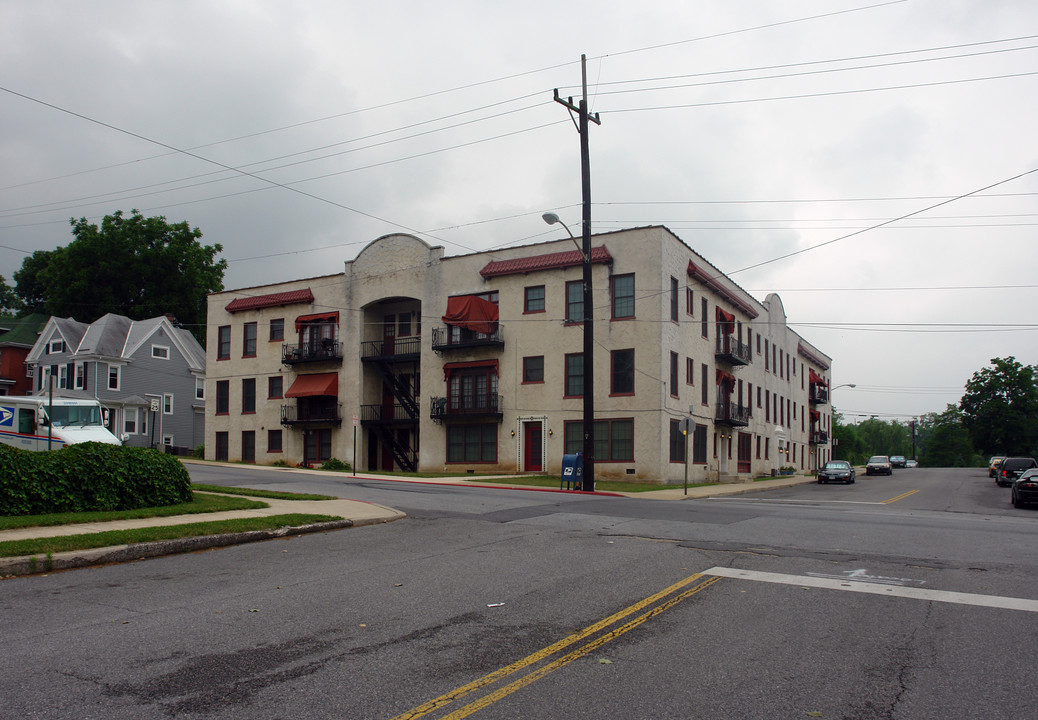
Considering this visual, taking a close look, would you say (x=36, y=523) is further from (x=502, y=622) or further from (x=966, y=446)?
(x=966, y=446)

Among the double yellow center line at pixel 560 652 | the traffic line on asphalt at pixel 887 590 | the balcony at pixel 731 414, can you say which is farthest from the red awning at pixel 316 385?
the double yellow center line at pixel 560 652

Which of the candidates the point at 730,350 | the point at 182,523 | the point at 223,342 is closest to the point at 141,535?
the point at 182,523

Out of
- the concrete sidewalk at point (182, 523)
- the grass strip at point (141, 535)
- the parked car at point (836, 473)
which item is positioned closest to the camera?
the concrete sidewalk at point (182, 523)

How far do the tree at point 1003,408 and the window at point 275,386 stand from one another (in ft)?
238

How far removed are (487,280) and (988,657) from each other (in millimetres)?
32225

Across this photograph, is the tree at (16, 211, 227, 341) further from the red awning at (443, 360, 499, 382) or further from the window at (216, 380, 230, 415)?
the red awning at (443, 360, 499, 382)

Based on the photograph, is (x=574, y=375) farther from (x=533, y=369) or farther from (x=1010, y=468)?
(x=1010, y=468)

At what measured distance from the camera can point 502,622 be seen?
6871 millimetres

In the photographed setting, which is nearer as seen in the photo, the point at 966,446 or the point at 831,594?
the point at 831,594

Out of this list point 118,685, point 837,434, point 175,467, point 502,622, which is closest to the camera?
point 118,685

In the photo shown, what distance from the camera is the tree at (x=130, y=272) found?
6588cm

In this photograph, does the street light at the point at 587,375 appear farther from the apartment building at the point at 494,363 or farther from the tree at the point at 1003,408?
the tree at the point at 1003,408

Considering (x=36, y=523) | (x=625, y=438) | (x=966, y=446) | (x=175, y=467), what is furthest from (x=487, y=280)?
(x=966, y=446)

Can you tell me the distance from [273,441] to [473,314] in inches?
569
